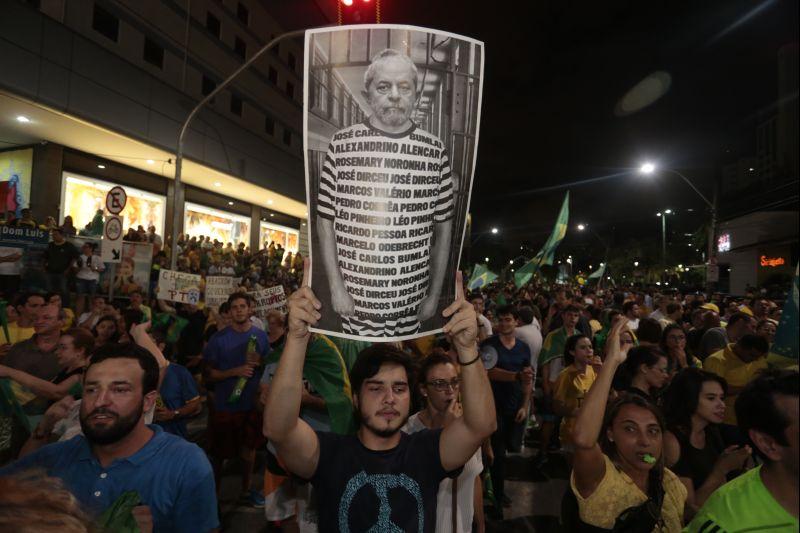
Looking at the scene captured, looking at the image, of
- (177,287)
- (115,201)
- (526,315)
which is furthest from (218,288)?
(526,315)

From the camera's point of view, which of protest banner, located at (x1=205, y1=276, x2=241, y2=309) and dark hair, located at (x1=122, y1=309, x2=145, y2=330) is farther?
protest banner, located at (x1=205, y1=276, x2=241, y2=309)

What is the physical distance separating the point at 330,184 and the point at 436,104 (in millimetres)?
528

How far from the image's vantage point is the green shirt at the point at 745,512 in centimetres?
154

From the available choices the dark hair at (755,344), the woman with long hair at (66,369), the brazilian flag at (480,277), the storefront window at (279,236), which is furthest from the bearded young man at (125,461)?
the storefront window at (279,236)

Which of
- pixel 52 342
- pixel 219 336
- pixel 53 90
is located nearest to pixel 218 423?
pixel 219 336

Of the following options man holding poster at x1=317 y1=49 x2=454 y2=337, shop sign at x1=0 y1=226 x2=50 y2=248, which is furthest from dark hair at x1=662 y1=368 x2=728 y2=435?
shop sign at x1=0 y1=226 x2=50 y2=248

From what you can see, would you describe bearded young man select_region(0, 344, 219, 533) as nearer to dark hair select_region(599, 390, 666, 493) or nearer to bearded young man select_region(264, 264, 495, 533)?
bearded young man select_region(264, 264, 495, 533)

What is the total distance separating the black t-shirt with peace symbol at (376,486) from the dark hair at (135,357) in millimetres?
1045

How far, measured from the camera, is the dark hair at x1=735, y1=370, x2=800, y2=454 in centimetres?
158

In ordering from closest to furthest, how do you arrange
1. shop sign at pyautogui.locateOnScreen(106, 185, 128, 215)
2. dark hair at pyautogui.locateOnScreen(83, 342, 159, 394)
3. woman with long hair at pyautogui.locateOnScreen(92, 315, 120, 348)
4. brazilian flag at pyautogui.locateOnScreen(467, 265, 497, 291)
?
1. dark hair at pyautogui.locateOnScreen(83, 342, 159, 394)
2. woman with long hair at pyautogui.locateOnScreen(92, 315, 120, 348)
3. shop sign at pyautogui.locateOnScreen(106, 185, 128, 215)
4. brazilian flag at pyautogui.locateOnScreen(467, 265, 497, 291)

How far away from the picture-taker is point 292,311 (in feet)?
6.33

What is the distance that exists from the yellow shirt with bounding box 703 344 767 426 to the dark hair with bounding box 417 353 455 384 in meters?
3.31

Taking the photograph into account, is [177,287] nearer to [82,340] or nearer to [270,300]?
[270,300]

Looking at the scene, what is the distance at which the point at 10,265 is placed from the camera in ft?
29.5
